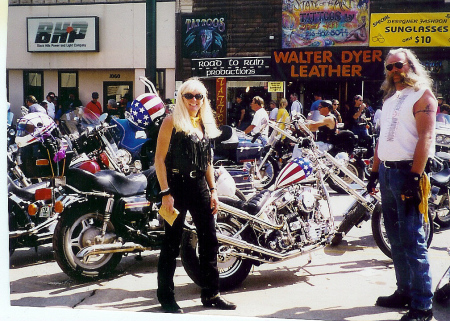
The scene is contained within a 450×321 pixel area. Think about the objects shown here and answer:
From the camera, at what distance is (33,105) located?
536 centimetres

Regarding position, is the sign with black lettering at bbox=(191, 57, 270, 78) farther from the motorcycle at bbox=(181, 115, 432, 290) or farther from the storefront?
the motorcycle at bbox=(181, 115, 432, 290)

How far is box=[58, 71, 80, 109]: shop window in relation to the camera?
18.0 feet

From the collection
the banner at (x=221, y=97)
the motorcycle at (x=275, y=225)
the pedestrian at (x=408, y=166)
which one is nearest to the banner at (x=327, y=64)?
the banner at (x=221, y=97)

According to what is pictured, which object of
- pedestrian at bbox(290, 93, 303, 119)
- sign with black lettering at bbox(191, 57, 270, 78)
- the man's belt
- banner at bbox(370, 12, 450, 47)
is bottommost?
the man's belt

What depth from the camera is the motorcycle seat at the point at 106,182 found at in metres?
4.68

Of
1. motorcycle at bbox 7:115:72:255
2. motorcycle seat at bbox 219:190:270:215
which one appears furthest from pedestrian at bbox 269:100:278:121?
motorcycle at bbox 7:115:72:255

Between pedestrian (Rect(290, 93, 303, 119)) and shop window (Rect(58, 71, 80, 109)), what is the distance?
2301 millimetres

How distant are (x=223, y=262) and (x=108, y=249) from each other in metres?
1.04

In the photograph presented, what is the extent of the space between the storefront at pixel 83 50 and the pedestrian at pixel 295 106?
124cm

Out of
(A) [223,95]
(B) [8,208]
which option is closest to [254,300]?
(A) [223,95]

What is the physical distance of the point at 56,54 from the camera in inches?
217

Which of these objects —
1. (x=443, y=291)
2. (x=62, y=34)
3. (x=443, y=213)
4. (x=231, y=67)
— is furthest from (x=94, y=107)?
(x=443, y=213)

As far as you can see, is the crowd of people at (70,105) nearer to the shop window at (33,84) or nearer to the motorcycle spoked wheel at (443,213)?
the shop window at (33,84)

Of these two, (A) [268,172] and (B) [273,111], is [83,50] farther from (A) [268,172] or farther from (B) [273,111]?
(A) [268,172]
